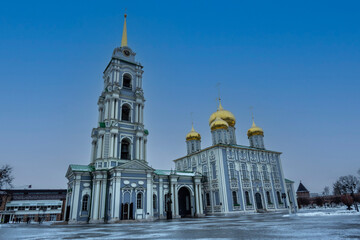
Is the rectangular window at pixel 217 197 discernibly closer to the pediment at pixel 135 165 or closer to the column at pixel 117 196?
the pediment at pixel 135 165

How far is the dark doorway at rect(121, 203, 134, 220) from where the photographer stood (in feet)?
91.9

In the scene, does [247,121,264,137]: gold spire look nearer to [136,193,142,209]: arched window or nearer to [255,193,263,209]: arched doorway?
[255,193,263,209]: arched doorway

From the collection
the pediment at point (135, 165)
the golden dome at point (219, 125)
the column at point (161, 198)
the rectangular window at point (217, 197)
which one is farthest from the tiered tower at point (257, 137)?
the pediment at point (135, 165)

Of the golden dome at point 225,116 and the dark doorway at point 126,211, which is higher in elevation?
the golden dome at point 225,116

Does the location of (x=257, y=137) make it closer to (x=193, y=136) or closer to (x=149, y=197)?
(x=193, y=136)

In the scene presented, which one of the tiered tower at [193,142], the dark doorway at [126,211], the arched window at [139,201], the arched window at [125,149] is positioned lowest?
the dark doorway at [126,211]

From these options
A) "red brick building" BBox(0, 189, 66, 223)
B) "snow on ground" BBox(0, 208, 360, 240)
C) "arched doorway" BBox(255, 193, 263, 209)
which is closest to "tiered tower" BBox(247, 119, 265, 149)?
"arched doorway" BBox(255, 193, 263, 209)

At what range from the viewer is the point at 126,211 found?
28.3m

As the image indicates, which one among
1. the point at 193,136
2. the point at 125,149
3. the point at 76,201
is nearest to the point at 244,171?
the point at 193,136

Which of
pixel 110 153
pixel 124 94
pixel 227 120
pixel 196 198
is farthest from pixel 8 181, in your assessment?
pixel 227 120

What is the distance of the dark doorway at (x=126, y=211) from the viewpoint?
2800 centimetres

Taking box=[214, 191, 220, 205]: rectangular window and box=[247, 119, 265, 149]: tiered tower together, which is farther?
box=[247, 119, 265, 149]: tiered tower

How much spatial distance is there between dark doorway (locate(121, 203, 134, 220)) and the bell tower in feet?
17.9

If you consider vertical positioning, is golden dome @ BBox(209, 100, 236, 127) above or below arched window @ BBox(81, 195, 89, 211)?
above
